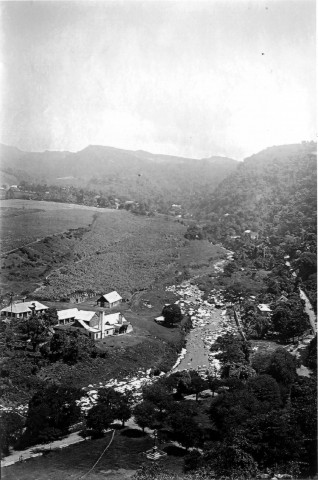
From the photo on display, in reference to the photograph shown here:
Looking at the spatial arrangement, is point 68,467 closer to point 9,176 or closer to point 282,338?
point 282,338

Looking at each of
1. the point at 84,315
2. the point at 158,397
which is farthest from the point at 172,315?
the point at 158,397

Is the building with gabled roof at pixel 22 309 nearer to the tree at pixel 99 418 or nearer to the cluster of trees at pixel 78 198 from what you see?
the tree at pixel 99 418

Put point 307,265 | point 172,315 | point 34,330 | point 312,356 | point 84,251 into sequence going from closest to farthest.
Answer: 1. point 34,330
2. point 312,356
3. point 172,315
4. point 84,251
5. point 307,265

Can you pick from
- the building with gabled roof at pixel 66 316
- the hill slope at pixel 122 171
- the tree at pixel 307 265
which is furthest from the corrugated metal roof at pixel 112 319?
the hill slope at pixel 122 171

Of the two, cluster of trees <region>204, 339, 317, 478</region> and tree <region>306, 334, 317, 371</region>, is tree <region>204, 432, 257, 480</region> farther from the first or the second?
tree <region>306, 334, 317, 371</region>

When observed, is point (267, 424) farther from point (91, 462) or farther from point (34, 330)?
point (34, 330)
